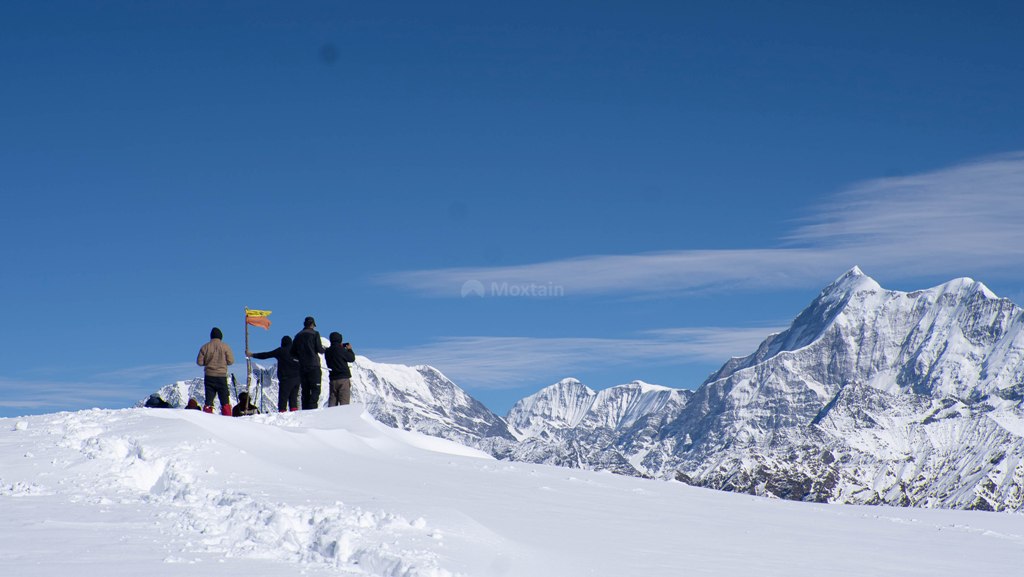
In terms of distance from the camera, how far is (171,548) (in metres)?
12.8

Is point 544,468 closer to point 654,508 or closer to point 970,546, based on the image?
point 654,508

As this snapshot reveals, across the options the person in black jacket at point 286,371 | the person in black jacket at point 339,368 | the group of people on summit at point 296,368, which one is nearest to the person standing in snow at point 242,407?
the group of people on summit at point 296,368

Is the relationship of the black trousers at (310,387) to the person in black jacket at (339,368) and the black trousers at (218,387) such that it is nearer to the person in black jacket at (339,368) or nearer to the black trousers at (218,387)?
the person in black jacket at (339,368)

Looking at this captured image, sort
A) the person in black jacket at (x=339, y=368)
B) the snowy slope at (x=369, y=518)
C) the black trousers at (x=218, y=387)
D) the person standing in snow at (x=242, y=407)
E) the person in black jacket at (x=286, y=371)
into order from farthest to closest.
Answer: the person in black jacket at (x=339, y=368) < the person in black jacket at (x=286, y=371) < the person standing in snow at (x=242, y=407) < the black trousers at (x=218, y=387) < the snowy slope at (x=369, y=518)

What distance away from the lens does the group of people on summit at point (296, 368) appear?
88.9 feet

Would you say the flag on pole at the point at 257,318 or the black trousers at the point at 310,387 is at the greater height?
the flag on pole at the point at 257,318

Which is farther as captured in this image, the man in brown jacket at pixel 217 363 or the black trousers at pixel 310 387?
the black trousers at pixel 310 387

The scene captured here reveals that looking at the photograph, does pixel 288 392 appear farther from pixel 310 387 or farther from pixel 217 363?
pixel 217 363

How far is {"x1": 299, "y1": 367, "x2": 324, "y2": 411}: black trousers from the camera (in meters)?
28.7

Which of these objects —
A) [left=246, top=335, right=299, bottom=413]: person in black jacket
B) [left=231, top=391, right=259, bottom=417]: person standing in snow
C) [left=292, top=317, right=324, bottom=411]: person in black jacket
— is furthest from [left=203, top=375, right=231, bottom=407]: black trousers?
[left=292, top=317, right=324, bottom=411]: person in black jacket

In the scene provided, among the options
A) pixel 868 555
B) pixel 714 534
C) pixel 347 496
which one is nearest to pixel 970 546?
pixel 868 555

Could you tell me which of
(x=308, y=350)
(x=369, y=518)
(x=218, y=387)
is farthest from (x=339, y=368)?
(x=369, y=518)

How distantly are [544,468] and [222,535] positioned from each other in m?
12.1

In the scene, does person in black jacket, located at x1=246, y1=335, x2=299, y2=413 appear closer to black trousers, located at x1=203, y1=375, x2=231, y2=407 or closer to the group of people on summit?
the group of people on summit
